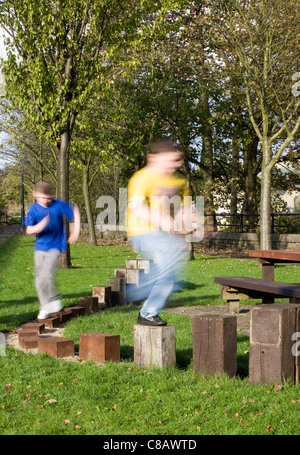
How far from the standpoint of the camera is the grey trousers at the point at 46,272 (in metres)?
6.71

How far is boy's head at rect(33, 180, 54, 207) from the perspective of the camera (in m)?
6.59

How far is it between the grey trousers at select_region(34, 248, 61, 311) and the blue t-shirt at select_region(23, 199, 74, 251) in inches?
3.0

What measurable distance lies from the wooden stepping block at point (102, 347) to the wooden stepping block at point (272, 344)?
4.39 ft

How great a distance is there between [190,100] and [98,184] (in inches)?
1078

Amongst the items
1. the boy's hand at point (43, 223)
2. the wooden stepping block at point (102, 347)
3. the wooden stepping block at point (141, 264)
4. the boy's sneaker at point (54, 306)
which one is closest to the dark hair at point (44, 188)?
the boy's hand at point (43, 223)

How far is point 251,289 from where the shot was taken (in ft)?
22.8

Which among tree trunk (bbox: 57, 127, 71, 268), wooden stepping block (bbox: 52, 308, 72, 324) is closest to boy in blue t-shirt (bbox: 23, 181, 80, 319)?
wooden stepping block (bbox: 52, 308, 72, 324)

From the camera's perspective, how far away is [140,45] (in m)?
17.0

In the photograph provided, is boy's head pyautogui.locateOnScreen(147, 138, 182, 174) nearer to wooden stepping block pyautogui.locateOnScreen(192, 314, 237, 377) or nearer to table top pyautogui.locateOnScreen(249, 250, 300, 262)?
wooden stepping block pyautogui.locateOnScreen(192, 314, 237, 377)

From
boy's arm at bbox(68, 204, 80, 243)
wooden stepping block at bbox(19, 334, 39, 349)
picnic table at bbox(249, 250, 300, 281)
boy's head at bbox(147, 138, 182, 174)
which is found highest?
boy's head at bbox(147, 138, 182, 174)

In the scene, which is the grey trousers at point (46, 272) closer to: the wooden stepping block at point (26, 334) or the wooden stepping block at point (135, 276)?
the wooden stepping block at point (26, 334)

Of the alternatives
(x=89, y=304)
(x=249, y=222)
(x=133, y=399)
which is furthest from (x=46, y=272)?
(x=249, y=222)

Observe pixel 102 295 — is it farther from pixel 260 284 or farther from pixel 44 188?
pixel 260 284

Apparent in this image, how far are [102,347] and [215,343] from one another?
45.7 inches
